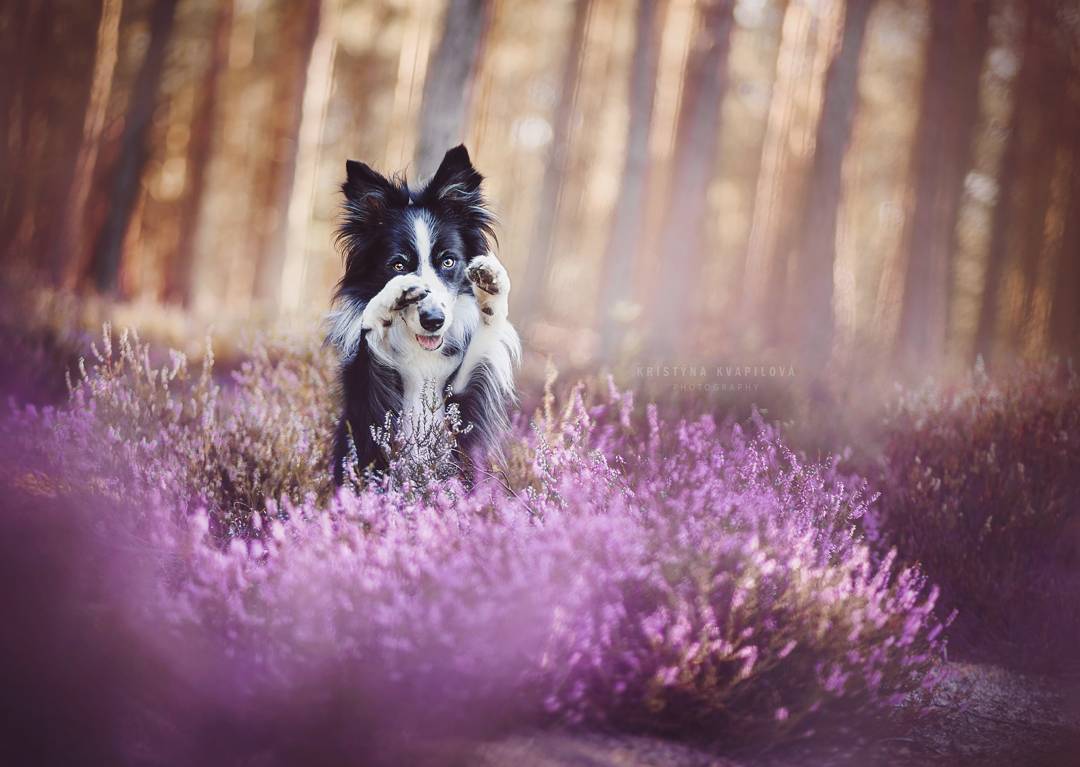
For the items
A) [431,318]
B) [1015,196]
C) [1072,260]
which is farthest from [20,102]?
[1015,196]

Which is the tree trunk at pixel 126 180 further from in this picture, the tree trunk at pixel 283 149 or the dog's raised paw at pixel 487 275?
the dog's raised paw at pixel 487 275

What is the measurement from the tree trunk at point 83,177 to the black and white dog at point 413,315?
23.3 feet

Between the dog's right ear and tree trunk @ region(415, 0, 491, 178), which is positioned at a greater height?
tree trunk @ region(415, 0, 491, 178)

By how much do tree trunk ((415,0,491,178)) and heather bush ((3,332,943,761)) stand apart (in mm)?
2636

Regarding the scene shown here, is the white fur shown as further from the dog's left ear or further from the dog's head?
the dog's left ear

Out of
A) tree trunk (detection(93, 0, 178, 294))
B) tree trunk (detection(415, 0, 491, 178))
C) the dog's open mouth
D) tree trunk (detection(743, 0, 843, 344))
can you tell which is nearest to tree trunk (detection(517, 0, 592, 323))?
tree trunk (detection(743, 0, 843, 344))

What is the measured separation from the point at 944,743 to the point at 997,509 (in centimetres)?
177

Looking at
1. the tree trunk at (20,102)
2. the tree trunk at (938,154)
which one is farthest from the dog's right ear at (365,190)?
the tree trunk at (938,154)

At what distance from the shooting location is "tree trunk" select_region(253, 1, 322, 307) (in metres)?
11.5

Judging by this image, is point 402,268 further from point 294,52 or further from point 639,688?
point 294,52

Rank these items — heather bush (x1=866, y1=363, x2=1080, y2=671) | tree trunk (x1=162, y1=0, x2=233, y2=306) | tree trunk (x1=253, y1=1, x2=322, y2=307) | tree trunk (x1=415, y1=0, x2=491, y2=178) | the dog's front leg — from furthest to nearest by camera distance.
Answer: tree trunk (x1=253, y1=1, x2=322, y2=307) → tree trunk (x1=162, y1=0, x2=233, y2=306) → tree trunk (x1=415, y1=0, x2=491, y2=178) → heather bush (x1=866, y1=363, x2=1080, y2=671) → the dog's front leg

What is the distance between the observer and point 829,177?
7.60 m

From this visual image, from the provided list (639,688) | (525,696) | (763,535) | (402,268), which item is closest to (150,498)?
(402,268)

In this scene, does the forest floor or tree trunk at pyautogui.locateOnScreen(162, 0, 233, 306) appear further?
tree trunk at pyautogui.locateOnScreen(162, 0, 233, 306)
